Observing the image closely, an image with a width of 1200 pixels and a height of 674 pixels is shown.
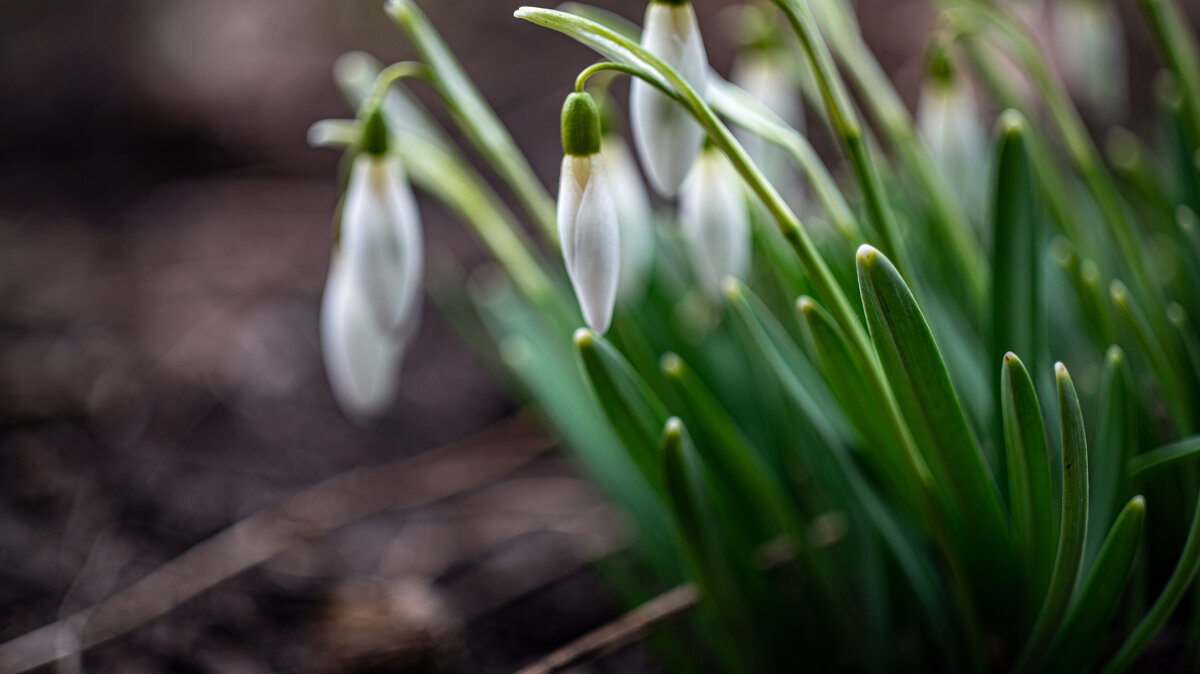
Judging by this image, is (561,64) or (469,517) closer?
(469,517)

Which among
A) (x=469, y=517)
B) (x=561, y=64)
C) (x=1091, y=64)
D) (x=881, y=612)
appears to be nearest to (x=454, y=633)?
(x=469, y=517)

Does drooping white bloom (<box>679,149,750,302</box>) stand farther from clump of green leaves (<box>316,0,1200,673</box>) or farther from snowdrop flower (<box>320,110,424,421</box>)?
snowdrop flower (<box>320,110,424,421</box>)

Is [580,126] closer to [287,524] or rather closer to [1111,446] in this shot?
[1111,446]

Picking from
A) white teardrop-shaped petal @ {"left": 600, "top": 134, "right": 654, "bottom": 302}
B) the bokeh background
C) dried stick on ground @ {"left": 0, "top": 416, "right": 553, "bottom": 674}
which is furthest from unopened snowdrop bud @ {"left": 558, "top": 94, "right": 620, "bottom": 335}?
dried stick on ground @ {"left": 0, "top": 416, "right": 553, "bottom": 674}

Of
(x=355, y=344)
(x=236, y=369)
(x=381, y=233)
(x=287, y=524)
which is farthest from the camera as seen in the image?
(x=236, y=369)

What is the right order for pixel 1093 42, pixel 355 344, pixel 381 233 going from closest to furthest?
pixel 381 233 < pixel 355 344 < pixel 1093 42

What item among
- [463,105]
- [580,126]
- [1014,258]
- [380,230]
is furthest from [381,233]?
[1014,258]

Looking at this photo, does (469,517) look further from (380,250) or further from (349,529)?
(380,250)
